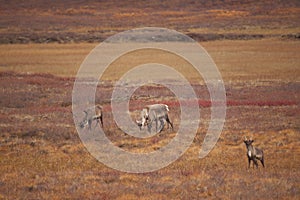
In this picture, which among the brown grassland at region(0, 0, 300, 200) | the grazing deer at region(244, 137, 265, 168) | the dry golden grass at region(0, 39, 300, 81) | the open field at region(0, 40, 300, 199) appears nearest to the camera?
the open field at region(0, 40, 300, 199)

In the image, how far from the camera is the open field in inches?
575

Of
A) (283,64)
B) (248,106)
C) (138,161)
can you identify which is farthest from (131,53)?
(138,161)

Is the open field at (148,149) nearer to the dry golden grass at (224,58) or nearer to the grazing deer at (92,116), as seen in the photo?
the grazing deer at (92,116)

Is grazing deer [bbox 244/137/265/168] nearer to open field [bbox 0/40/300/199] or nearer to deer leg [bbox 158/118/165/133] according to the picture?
open field [bbox 0/40/300/199]

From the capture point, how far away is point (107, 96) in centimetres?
3488

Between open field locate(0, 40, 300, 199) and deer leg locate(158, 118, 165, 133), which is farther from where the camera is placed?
deer leg locate(158, 118, 165, 133)

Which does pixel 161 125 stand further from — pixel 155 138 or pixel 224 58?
pixel 224 58

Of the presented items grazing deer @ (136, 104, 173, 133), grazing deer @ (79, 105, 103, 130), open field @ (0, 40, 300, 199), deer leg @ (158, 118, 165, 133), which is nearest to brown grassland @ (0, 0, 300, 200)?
open field @ (0, 40, 300, 199)

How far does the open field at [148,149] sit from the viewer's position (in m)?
14.6

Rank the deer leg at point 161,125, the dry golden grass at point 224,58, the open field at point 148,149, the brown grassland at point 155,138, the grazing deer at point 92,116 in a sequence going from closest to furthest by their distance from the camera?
the open field at point 148,149
the brown grassland at point 155,138
the grazing deer at point 92,116
the deer leg at point 161,125
the dry golden grass at point 224,58

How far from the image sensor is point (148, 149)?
1998cm

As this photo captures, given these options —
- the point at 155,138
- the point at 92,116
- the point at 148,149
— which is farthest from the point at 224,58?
the point at 148,149

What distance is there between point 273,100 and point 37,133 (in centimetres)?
1547

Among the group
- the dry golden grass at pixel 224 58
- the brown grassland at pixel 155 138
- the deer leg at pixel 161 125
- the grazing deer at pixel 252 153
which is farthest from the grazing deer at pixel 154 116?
the dry golden grass at pixel 224 58
